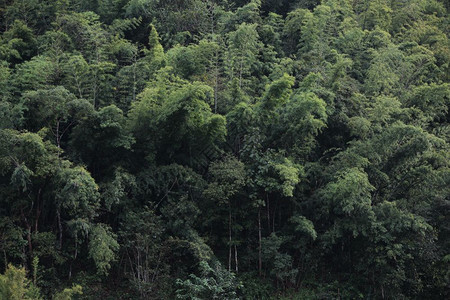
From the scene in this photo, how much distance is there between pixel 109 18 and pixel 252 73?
5.77 metres

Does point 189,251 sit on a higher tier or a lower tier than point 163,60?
lower

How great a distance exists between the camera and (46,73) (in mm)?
13719

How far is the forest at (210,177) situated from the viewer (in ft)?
40.3

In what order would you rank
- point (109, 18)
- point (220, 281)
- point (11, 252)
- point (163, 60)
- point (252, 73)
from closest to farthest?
point (11, 252)
point (220, 281)
point (163, 60)
point (252, 73)
point (109, 18)

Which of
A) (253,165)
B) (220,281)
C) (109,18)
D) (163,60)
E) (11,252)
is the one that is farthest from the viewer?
(109,18)

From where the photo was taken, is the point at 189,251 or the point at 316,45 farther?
the point at 316,45

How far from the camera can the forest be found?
40.3ft

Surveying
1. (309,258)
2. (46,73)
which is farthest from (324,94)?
(46,73)

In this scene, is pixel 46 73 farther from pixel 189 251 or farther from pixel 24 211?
pixel 189 251

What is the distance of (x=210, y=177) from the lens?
13.9 m

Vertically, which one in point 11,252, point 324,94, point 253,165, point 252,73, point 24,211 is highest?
point 252,73

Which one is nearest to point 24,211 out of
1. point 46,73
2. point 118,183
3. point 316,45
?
point 118,183

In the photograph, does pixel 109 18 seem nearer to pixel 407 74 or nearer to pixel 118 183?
pixel 118 183

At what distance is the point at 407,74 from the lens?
57.5 feet
